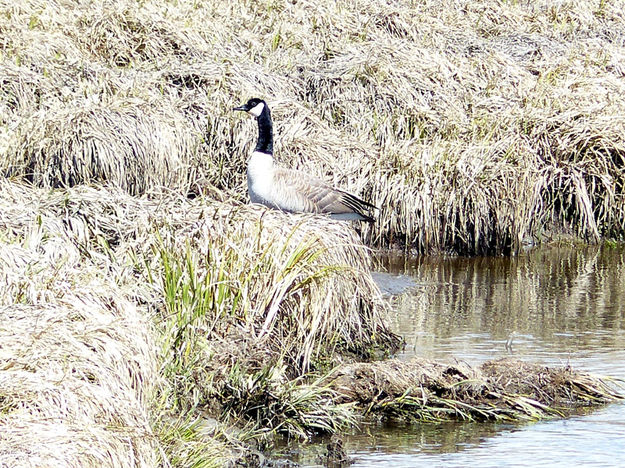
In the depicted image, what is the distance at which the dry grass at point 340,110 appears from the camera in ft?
43.4

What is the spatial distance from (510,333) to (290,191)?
2.38 meters

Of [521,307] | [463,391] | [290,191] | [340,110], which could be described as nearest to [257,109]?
[290,191]

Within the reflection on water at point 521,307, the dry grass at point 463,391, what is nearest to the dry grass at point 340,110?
the reflection on water at point 521,307

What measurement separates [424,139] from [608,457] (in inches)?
329

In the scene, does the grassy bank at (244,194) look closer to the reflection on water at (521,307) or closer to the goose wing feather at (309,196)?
the goose wing feather at (309,196)

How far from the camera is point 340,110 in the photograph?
15.7 metres

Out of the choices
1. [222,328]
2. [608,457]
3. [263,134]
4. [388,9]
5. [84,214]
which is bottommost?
[608,457]

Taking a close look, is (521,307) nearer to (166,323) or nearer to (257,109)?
(257,109)

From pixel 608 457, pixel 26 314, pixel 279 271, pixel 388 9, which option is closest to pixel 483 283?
pixel 279 271

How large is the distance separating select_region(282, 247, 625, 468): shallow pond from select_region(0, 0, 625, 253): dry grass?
2.19ft

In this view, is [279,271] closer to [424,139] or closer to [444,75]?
[424,139]

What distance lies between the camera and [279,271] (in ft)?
26.9

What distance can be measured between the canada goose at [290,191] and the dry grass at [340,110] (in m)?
0.83

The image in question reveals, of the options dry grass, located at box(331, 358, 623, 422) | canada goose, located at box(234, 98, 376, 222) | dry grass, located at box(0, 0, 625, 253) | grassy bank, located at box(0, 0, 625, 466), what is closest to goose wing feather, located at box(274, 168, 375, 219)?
canada goose, located at box(234, 98, 376, 222)
